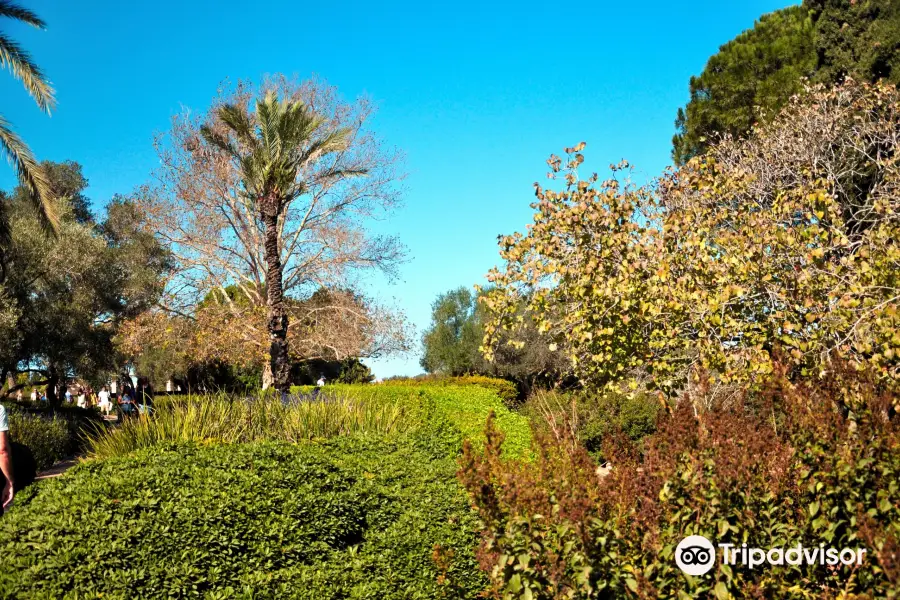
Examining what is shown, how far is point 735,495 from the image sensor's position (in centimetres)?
338

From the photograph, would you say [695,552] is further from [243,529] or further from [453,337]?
[453,337]

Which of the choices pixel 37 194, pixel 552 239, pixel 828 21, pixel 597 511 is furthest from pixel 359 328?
pixel 597 511

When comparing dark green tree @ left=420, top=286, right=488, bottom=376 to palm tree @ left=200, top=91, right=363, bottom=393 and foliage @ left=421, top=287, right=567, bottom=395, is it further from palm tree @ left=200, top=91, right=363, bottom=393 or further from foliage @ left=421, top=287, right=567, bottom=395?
palm tree @ left=200, top=91, right=363, bottom=393

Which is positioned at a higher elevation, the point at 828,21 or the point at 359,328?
the point at 828,21

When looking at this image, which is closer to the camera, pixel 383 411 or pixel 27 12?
pixel 383 411

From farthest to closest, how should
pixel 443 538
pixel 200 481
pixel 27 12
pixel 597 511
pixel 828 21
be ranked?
pixel 828 21
pixel 27 12
pixel 200 481
pixel 443 538
pixel 597 511

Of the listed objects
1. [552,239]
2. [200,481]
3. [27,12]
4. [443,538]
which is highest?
[27,12]

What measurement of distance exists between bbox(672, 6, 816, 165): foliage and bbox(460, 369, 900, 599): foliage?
16.9 m

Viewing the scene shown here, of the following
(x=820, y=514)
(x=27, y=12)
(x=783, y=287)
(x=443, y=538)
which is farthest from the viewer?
(x=27, y=12)

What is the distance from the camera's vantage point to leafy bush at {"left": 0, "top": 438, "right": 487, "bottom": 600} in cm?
500

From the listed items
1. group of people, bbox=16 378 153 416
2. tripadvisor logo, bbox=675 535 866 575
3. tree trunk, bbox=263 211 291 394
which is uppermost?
tree trunk, bbox=263 211 291 394

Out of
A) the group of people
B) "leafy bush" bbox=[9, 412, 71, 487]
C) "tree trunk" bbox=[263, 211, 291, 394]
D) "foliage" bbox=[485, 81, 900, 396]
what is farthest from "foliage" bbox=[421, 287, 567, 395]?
"foliage" bbox=[485, 81, 900, 396]

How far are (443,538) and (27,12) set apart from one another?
14311mm

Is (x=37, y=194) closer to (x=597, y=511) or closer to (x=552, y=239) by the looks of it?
(x=552, y=239)
